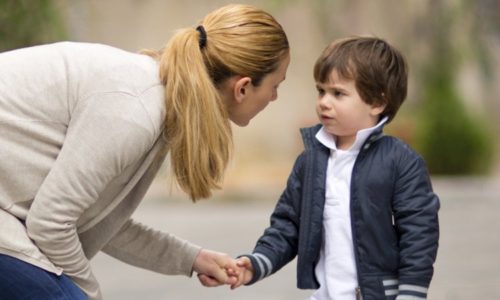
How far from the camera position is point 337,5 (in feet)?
50.6

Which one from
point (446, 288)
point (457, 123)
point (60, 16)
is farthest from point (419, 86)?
point (60, 16)

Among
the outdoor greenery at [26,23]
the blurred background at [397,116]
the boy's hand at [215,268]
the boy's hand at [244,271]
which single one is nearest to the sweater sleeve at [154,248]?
the boy's hand at [215,268]

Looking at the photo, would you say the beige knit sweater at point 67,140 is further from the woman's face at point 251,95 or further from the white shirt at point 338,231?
the white shirt at point 338,231

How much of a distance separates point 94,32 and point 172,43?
11.5 m

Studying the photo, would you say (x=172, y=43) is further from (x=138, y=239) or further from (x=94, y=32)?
(x=94, y=32)

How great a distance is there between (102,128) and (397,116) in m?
12.2

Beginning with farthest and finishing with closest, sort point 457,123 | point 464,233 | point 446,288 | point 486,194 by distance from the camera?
point 457,123 → point 486,194 → point 464,233 → point 446,288

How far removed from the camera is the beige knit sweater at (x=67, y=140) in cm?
336

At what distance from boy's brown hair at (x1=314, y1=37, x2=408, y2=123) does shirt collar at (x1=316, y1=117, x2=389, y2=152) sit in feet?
0.29

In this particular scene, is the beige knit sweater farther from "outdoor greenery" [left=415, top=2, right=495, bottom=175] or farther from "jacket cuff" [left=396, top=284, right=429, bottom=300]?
"outdoor greenery" [left=415, top=2, right=495, bottom=175]

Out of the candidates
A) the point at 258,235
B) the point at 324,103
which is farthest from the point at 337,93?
the point at 258,235

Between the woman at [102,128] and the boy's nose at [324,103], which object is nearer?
the woman at [102,128]

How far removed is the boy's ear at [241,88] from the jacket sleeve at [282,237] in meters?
0.30

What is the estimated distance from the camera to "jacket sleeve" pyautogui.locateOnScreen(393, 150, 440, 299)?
352 cm
